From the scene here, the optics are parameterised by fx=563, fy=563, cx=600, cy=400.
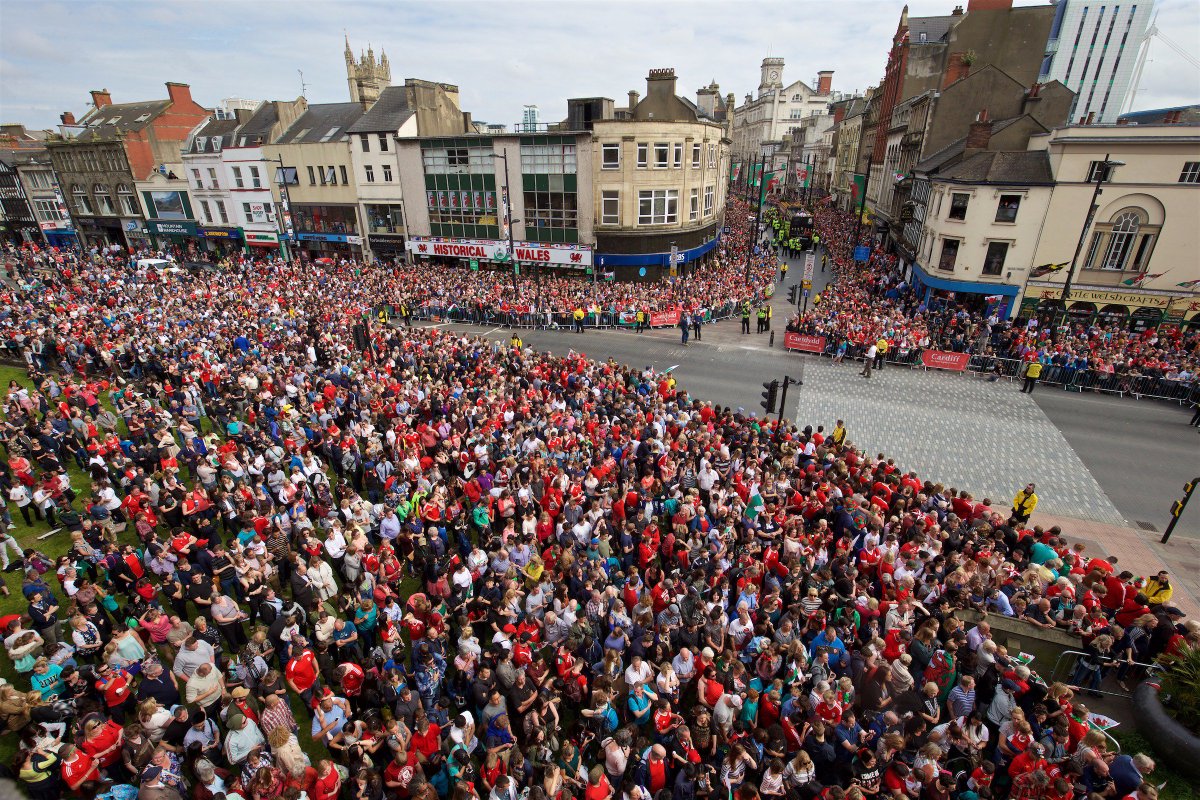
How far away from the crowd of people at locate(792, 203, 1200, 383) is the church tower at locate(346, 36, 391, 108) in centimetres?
3617

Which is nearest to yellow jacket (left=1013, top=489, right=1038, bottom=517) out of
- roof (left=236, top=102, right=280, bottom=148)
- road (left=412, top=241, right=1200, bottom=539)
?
road (left=412, top=241, right=1200, bottom=539)

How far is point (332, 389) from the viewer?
52.7 ft

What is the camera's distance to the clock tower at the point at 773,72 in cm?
12086

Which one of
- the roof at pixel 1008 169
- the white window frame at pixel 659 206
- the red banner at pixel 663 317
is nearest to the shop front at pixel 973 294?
the roof at pixel 1008 169

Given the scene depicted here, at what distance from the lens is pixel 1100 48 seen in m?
123

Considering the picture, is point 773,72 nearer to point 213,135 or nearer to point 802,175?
point 802,175

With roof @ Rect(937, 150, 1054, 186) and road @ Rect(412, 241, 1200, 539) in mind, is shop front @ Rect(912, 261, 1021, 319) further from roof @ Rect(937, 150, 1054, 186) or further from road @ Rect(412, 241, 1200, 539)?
road @ Rect(412, 241, 1200, 539)

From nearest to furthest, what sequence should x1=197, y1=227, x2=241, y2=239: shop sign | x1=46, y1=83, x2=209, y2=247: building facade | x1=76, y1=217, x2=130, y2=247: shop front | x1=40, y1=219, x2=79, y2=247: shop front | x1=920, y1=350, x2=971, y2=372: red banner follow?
1. x1=920, y1=350, x2=971, y2=372: red banner
2. x1=197, y1=227, x2=241, y2=239: shop sign
3. x1=46, y1=83, x2=209, y2=247: building facade
4. x1=76, y1=217, x2=130, y2=247: shop front
5. x1=40, y1=219, x2=79, y2=247: shop front

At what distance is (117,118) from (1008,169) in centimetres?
7385

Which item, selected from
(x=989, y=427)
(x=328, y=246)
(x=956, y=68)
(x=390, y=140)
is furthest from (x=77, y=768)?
(x=956, y=68)

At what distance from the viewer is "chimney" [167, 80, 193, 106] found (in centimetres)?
5134

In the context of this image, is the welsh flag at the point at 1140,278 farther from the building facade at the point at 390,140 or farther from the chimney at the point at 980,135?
the building facade at the point at 390,140

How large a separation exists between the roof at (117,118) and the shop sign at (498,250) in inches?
1276

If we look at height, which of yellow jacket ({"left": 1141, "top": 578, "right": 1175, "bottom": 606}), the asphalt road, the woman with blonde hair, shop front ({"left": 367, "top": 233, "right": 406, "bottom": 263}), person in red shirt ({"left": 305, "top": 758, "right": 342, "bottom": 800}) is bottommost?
the asphalt road
